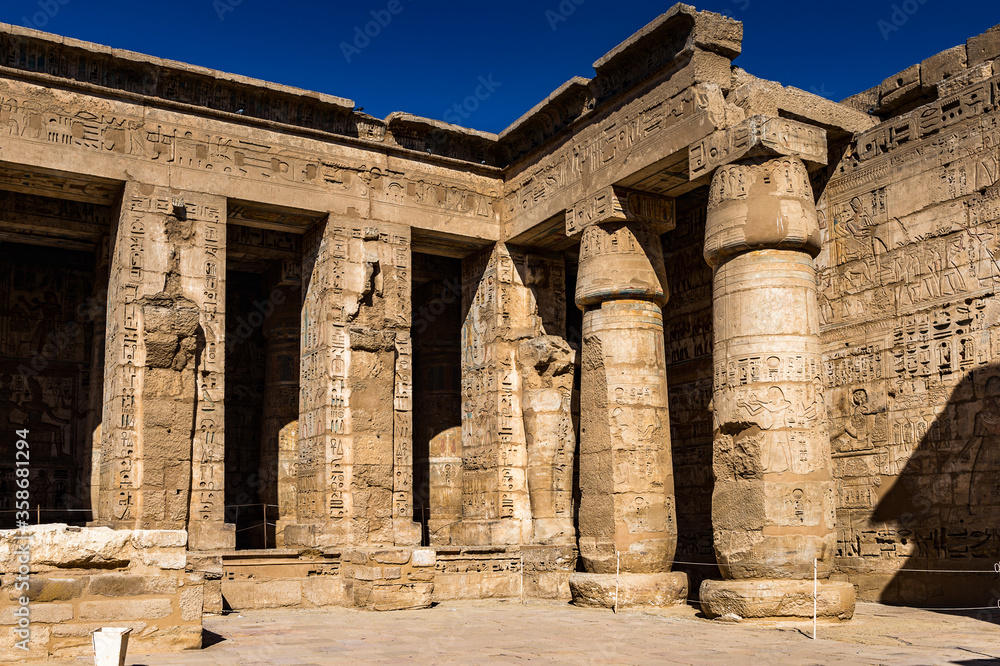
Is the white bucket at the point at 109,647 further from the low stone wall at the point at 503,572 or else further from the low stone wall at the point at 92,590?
the low stone wall at the point at 503,572

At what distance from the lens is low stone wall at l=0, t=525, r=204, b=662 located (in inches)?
240

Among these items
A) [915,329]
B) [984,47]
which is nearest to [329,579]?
[915,329]

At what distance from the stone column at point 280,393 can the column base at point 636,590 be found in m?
5.76

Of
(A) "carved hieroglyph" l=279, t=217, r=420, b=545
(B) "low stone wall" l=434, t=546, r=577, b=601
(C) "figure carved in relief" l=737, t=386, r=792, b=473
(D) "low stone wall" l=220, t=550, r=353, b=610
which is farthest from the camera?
(B) "low stone wall" l=434, t=546, r=577, b=601

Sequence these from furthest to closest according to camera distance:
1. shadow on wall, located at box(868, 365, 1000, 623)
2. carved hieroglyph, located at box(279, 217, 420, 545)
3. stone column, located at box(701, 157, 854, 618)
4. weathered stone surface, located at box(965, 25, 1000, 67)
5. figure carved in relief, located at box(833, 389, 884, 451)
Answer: carved hieroglyph, located at box(279, 217, 420, 545), figure carved in relief, located at box(833, 389, 884, 451), weathered stone surface, located at box(965, 25, 1000, 67), shadow on wall, located at box(868, 365, 1000, 623), stone column, located at box(701, 157, 854, 618)

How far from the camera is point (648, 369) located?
11453 mm

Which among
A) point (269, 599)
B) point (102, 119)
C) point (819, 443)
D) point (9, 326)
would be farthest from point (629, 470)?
point (9, 326)

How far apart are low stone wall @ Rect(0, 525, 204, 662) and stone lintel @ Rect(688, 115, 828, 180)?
6.51 meters

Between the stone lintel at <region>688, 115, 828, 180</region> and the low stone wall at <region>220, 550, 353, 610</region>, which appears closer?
the stone lintel at <region>688, 115, 828, 180</region>

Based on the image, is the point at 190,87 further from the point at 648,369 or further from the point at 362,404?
the point at 648,369

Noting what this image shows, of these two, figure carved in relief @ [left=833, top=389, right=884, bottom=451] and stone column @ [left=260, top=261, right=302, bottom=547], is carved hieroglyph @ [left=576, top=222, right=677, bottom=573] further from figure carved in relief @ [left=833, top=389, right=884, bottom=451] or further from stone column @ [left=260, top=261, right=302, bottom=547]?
stone column @ [left=260, top=261, right=302, bottom=547]

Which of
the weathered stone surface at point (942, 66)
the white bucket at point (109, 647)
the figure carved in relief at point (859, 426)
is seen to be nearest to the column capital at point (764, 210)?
the figure carved in relief at point (859, 426)

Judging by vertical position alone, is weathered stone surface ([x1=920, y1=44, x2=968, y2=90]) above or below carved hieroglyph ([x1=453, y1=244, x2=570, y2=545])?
above

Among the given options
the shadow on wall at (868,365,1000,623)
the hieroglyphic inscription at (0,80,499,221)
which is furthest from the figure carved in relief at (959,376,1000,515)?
the hieroglyphic inscription at (0,80,499,221)
